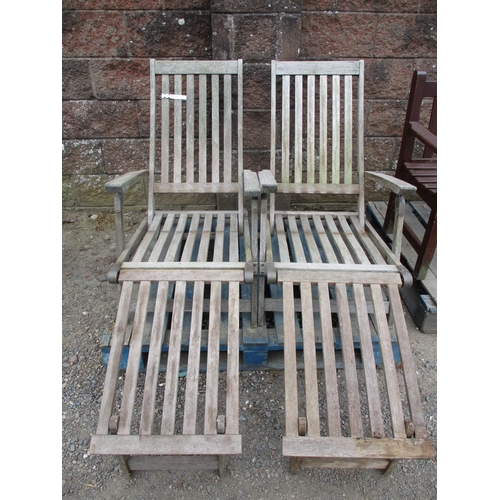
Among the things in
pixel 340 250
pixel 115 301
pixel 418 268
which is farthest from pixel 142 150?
pixel 418 268

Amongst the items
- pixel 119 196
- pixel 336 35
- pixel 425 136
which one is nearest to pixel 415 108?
pixel 425 136

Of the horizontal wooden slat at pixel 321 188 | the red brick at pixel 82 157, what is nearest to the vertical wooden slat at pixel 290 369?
the horizontal wooden slat at pixel 321 188

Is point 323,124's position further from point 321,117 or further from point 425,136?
point 425,136

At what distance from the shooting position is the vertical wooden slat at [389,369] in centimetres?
143

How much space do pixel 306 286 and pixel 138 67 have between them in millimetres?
1926

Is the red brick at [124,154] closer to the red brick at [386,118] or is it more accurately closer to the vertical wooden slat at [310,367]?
the red brick at [386,118]

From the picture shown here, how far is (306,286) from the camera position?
5.64 feet

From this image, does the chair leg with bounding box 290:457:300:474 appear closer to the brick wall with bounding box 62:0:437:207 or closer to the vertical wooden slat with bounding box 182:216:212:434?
the vertical wooden slat with bounding box 182:216:212:434

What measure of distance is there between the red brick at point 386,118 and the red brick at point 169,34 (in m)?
1.23

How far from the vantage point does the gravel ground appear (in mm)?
1488

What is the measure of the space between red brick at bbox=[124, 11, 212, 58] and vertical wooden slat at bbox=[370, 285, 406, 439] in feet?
6.34

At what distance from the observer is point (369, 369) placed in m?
1.56

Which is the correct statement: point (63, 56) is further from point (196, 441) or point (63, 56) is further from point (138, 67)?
point (196, 441)

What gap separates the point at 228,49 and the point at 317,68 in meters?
0.54
